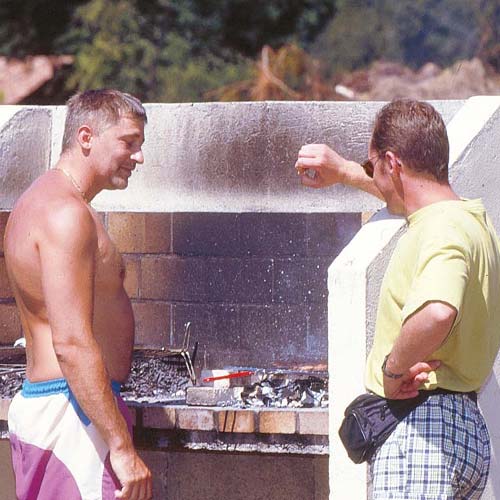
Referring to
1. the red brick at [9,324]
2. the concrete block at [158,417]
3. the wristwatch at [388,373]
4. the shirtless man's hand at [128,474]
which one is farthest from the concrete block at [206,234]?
the wristwatch at [388,373]

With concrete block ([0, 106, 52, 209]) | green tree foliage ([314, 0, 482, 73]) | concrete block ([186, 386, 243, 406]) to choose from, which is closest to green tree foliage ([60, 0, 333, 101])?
green tree foliage ([314, 0, 482, 73])

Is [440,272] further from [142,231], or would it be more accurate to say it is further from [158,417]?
[142,231]

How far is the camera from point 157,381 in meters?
5.49

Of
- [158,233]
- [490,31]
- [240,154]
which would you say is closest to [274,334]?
[158,233]

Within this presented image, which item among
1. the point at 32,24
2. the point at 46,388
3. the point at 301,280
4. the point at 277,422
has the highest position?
the point at 32,24

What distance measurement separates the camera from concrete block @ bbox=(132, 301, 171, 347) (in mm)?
5980

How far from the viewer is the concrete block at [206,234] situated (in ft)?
19.4

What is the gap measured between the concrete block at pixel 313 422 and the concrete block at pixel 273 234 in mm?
1262

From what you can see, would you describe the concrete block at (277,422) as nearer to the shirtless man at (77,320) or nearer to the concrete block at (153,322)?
the shirtless man at (77,320)

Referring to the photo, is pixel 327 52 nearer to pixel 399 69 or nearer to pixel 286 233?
pixel 399 69

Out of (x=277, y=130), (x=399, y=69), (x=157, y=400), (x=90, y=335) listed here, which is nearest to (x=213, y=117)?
(x=277, y=130)

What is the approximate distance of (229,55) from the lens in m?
20.4

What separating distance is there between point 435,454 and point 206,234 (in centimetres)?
260

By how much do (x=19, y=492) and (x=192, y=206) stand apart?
220cm
